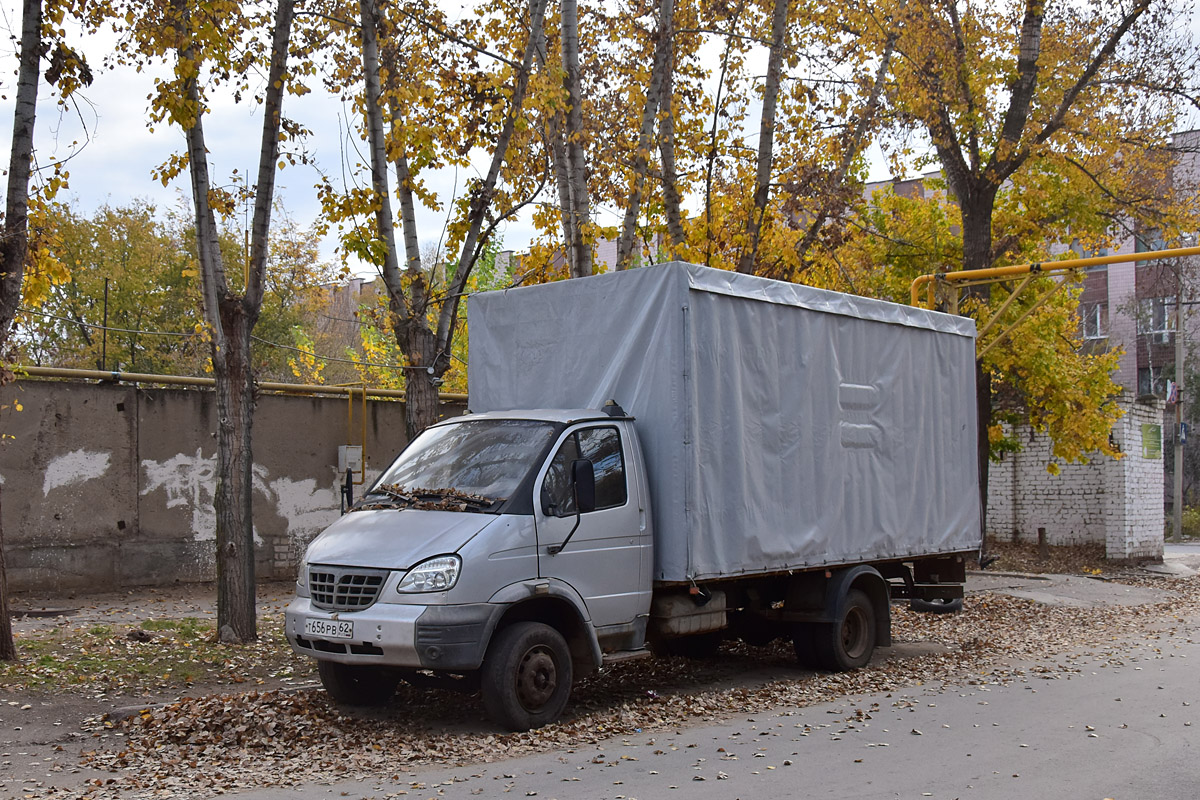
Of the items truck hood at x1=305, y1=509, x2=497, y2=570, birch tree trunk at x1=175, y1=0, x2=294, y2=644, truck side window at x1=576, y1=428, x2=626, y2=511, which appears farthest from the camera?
birch tree trunk at x1=175, y1=0, x2=294, y2=644

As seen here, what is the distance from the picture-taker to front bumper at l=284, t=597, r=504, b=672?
7.10m

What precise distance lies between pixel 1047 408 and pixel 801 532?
13568 mm

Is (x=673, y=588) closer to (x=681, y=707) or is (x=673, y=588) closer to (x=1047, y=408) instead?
(x=681, y=707)

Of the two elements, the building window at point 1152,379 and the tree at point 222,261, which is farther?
the building window at point 1152,379

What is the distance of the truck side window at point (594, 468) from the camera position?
7.97 metres

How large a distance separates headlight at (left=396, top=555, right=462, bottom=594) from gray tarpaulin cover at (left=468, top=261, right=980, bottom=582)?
196 centimetres

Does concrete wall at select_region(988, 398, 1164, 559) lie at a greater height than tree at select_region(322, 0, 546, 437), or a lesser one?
lesser

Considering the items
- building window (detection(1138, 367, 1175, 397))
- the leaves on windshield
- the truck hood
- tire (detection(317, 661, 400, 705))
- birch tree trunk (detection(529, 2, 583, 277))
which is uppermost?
birch tree trunk (detection(529, 2, 583, 277))

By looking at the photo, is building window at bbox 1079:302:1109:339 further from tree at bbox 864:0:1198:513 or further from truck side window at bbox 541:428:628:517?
truck side window at bbox 541:428:628:517

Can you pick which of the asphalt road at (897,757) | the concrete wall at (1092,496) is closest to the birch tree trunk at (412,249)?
the asphalt road at (897,757)

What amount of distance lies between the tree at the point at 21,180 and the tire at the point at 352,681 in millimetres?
3305

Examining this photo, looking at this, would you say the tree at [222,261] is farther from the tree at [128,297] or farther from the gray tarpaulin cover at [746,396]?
the tree at [128,297]

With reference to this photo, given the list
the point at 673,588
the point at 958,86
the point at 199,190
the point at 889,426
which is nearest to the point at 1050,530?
the point at 958,86

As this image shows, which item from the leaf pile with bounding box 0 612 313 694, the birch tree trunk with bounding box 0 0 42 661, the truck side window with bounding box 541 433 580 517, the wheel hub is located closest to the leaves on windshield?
the truck side window with bounding box 541 433 580 517
